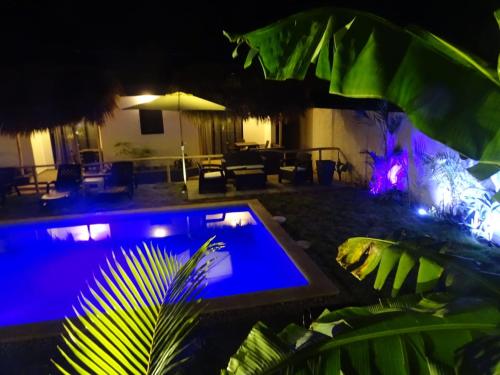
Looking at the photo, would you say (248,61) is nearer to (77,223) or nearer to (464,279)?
(464,279)

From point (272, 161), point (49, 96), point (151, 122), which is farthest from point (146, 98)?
point (151, 122)

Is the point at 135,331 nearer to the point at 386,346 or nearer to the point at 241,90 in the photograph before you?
the point at 386,346

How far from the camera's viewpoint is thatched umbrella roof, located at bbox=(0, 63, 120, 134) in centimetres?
893

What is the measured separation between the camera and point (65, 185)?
29.6ft

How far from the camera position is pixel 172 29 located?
9.24m

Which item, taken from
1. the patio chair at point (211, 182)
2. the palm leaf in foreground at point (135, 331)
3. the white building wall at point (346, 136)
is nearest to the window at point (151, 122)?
the patio chair at point (211, 182)

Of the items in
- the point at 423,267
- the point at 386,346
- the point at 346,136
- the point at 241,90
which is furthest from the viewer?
the point at 241,90

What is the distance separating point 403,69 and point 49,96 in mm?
10120

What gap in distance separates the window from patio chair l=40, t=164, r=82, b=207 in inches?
190

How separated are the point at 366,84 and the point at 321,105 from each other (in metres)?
10.6

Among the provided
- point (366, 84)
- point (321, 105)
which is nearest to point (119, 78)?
point (321, 105)

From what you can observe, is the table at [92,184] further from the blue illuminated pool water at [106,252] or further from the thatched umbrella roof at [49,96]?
the blue illuminated pool water at [106,252]

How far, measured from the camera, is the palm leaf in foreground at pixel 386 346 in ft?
4.11

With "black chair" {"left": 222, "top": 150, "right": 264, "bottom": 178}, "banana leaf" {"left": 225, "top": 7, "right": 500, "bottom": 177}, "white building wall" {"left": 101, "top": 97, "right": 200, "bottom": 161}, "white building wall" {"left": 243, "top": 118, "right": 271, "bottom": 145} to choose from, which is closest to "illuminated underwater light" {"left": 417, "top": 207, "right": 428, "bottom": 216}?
"black chair" {"left": 222, "top": 150, "right": 264, "bottom": 178}
